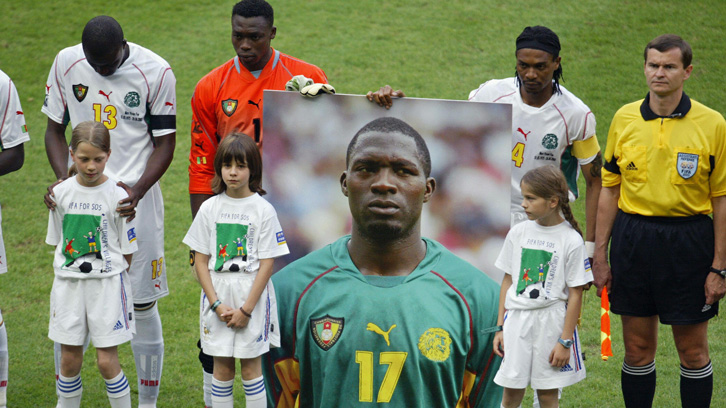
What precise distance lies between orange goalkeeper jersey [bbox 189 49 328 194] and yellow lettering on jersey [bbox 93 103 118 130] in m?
0.48

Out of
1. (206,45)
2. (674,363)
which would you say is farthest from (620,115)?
(206,45)

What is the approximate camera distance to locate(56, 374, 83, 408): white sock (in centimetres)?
448

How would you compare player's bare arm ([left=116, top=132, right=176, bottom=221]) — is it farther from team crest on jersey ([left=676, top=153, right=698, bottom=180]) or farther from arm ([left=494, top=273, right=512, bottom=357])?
team crest on jersey ([left=676, top=153, right=698, bottom=180])

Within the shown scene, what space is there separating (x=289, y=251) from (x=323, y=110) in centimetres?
69

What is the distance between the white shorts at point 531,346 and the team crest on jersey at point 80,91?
2762 mm

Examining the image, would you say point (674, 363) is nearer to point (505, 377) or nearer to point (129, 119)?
point (505, 377)

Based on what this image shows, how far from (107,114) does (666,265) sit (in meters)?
3.26

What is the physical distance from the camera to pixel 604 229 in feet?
15.1

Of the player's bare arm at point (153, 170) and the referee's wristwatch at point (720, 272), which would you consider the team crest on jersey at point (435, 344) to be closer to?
the referee's wristwatch at point (720, 272)

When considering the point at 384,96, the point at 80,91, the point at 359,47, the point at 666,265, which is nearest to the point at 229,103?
the point at 80,91

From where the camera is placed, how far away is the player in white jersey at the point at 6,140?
498cm

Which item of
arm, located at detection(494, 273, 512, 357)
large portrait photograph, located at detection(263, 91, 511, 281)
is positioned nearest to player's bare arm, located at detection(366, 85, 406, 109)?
large portrait photograph, located at detection(263, 91, 511, 281)

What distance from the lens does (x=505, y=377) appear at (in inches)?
153

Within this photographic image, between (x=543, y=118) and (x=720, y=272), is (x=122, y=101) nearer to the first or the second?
(x=543, y=118)
